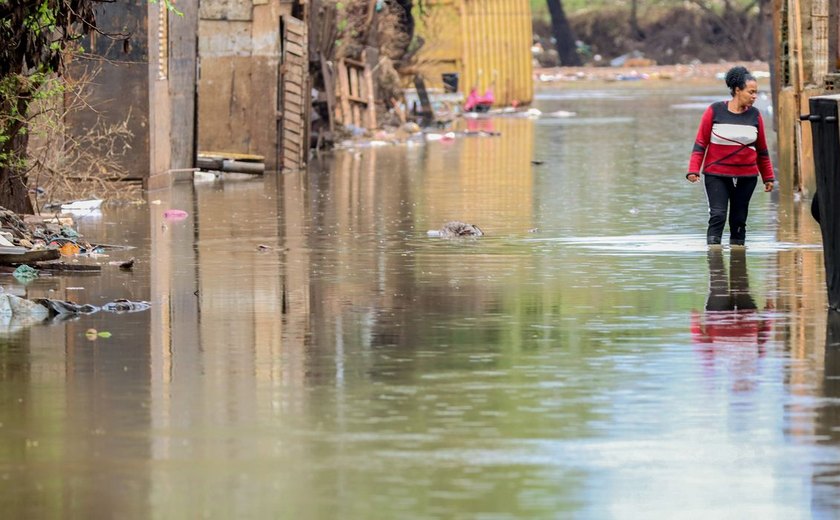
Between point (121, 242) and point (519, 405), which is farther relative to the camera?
point (121, 242)

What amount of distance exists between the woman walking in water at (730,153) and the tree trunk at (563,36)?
64.8 metres

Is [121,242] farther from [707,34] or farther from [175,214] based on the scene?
[707,34]

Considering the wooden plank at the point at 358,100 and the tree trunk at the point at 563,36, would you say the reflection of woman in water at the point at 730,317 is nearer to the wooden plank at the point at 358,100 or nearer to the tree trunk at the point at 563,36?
the wooden plank at the point at 358,100

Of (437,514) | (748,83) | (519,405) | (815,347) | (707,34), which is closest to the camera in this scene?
(437,514)

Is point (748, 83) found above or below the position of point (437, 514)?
above

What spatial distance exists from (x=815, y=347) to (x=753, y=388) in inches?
50.8

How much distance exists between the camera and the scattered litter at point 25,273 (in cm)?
1320

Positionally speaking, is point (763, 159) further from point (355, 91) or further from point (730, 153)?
point (355, 91)

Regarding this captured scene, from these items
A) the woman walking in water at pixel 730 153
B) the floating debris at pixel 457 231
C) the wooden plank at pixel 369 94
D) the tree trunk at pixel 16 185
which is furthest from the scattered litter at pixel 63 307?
the wooden plank at pixel 369 94

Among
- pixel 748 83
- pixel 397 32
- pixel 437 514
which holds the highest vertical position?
pixel 397 32

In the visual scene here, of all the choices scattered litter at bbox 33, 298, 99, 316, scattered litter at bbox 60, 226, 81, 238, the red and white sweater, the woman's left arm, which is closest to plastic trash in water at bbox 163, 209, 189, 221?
scattered litter at bbox 60, 226, 81, 238

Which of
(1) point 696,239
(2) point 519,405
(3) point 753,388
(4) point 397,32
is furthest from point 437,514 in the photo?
(4) point 397,32

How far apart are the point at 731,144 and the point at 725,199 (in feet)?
1.41

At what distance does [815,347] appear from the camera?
1009cm
